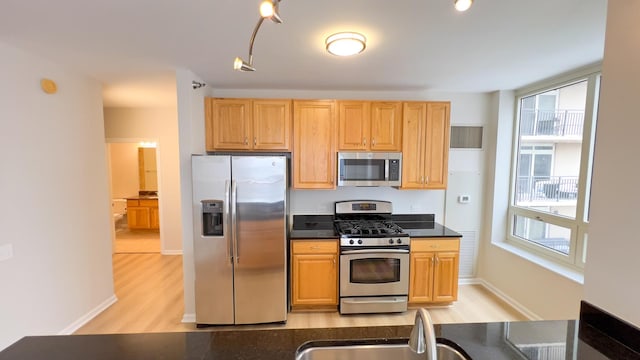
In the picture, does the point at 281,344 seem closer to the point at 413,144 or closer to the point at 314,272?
the point at 314,272

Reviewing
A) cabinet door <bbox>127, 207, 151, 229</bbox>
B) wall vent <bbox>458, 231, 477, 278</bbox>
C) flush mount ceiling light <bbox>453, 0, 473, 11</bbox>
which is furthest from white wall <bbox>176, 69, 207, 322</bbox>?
cabinet door <bbox>127, 207, 151, 229</bbox>

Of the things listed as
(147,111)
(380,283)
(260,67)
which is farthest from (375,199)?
(147,111)

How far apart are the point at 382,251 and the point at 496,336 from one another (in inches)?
70.7

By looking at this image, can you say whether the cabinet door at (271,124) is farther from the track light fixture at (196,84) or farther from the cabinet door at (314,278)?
the cabinet door at (314,278)

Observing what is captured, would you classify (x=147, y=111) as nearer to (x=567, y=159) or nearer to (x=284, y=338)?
(x=284, y=338)

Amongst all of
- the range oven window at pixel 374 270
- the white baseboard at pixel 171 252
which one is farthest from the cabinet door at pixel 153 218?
the range oven window at pixel 374 270

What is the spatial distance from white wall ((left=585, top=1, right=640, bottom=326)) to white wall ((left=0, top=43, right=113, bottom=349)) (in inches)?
151

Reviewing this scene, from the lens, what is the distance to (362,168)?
329cm

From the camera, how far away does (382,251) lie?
9.86 feet

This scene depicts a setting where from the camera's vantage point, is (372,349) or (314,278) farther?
(314,278)

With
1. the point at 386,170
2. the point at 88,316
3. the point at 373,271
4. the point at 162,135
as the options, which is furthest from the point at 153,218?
the point at 386,170

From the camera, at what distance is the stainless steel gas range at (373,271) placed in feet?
9.88

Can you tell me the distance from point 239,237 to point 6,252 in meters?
1.75

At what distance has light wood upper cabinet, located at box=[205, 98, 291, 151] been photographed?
3170mm
